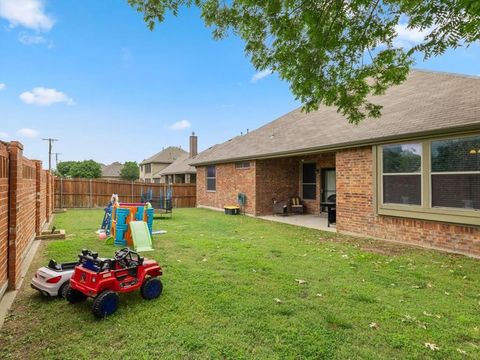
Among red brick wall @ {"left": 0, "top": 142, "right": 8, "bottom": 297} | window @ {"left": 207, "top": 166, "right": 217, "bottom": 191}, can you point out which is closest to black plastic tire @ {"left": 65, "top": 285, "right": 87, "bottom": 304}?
red brick wall @ {"left": 0, "top": 142, "right": 8, "bottom": 297}

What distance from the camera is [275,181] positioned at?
14719 mm

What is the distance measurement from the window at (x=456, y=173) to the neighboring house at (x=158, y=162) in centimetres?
4009

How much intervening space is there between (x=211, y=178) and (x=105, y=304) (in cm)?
1529

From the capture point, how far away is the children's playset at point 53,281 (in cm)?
388

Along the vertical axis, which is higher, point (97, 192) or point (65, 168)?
point (65, 168)

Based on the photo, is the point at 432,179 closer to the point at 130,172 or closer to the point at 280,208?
the point at 280,208

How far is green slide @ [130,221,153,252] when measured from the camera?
22.2 feet

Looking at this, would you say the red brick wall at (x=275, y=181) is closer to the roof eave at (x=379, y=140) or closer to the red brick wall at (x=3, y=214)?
the roof eave at (x=379, y=140)

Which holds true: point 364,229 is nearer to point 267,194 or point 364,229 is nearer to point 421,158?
point 421,158

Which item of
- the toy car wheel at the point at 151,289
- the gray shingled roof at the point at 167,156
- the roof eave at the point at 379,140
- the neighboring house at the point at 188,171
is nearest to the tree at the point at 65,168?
the gray shingled roof at the point at 167,156

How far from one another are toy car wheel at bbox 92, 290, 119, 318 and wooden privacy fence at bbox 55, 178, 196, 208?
1632 centimetres

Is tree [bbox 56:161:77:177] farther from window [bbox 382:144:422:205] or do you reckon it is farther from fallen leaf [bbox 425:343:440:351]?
fallen leaf [bbox 425:343:440:351]

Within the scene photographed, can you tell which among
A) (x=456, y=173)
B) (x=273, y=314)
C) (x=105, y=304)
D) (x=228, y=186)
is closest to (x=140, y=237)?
(x=105, y=304)

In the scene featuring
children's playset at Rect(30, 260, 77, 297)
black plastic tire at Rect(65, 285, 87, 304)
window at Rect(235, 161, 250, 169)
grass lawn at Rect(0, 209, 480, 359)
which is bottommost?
grass lawn at Rect(0, 209, 480, 359)
